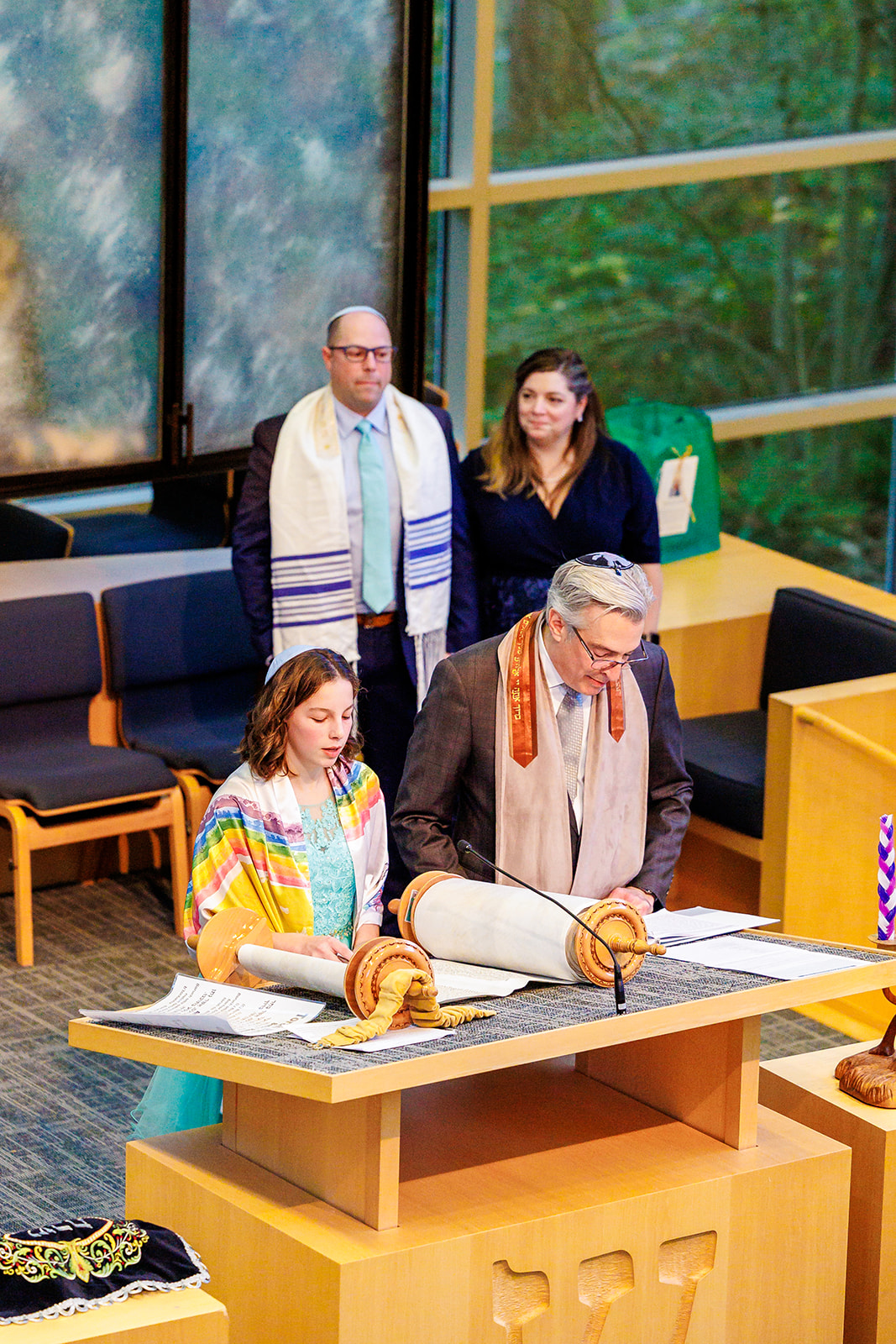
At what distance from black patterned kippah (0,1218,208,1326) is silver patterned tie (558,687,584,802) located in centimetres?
106

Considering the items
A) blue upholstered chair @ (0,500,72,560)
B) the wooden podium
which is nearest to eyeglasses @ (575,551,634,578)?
the wooden podium

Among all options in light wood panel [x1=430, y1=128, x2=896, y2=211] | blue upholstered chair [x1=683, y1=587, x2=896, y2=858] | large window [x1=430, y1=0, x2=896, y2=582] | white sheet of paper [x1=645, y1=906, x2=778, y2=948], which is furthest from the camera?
large window [x1=430, y1=0, x2=896, y2=582]

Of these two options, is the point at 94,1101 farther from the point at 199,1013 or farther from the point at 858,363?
the point at 858,363

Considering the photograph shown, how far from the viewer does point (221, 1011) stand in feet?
8.32

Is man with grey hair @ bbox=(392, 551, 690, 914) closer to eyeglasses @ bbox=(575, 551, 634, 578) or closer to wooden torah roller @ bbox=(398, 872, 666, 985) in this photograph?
eyeglasses @ bbox=(575, 551, 634, 578)

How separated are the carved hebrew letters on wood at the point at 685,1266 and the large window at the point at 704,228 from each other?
5.10 meters

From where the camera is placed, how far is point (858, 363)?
875 cm

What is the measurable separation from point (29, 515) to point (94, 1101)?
2.58 m

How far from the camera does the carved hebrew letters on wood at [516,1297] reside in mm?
2521

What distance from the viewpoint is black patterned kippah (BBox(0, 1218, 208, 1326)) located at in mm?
2365

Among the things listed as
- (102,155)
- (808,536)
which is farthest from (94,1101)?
(808,536)

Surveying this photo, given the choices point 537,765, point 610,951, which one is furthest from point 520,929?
point 537,765

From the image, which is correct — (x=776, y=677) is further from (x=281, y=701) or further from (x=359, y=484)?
(x=281, y=701)

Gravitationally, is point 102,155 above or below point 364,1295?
above
